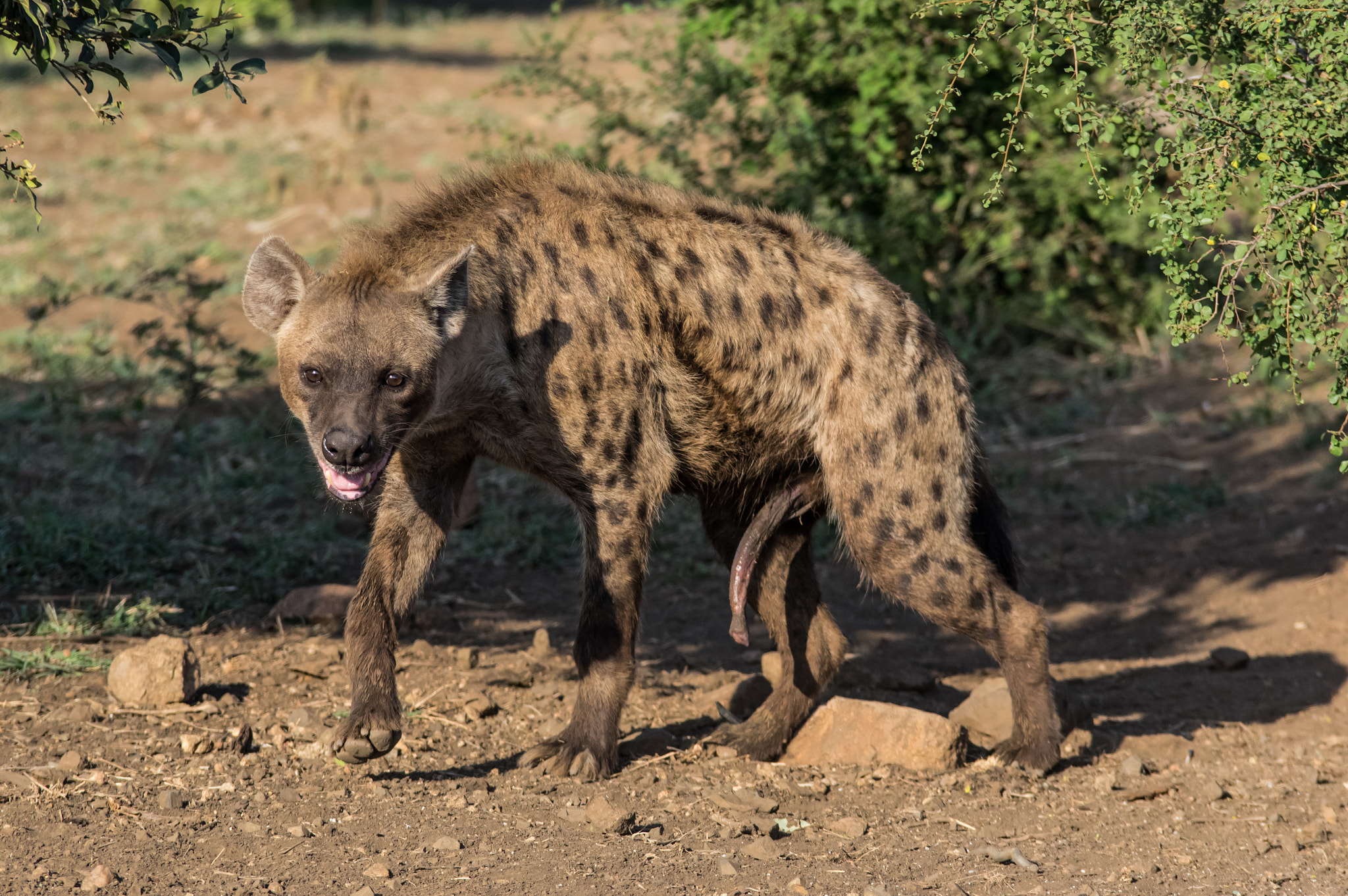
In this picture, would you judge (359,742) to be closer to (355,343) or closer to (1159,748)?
(355,343)

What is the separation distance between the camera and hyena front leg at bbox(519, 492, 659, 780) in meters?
3.69

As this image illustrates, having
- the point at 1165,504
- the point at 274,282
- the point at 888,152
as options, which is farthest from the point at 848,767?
the point at 888,152

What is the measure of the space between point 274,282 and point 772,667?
2.09m

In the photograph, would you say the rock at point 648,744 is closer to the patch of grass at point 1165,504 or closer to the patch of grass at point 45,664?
the patch of grass at point 45,664

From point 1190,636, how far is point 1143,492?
1.19 meters

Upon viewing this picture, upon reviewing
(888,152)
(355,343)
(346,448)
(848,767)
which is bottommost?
(848,767)

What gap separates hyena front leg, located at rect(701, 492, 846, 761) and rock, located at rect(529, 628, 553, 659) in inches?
30.6

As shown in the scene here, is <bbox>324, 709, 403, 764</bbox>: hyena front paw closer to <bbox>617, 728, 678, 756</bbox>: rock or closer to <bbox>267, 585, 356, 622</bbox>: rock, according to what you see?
<bbox>617, 728, 678, 756</bbox>: rock

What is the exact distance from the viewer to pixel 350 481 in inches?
128

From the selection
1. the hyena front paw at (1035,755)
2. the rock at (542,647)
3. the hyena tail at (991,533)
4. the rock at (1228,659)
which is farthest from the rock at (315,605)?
the rock at (1228,659)

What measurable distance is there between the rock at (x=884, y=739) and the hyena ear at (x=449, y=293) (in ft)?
5.44

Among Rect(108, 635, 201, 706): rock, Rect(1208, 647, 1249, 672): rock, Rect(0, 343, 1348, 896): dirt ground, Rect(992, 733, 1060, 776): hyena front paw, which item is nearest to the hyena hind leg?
Rect(992, 733, 1060, 776): hyena front paw

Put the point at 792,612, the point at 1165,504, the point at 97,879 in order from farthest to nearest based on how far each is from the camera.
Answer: the point at 1165,504
the point at 792,612
the point at 97,879

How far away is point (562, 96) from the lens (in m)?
6.80
